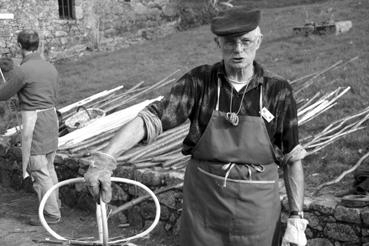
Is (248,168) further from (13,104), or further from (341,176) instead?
(13,104)

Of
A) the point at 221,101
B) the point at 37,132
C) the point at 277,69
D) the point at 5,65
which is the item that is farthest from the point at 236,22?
the point at 277,69

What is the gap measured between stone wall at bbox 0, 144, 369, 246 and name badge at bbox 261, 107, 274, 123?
74.7 inches

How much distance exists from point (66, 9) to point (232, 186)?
1224cm

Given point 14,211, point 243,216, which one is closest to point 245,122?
point 243,216

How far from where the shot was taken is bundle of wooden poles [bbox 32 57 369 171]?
5.80 meters

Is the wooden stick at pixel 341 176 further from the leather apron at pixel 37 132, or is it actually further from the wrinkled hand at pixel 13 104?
the wrinkled hand at pixel 13 104

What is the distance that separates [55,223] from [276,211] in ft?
11.4

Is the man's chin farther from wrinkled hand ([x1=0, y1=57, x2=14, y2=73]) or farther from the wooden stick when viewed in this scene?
wrinkled hand ([x1=0, y1=57, x2=14, y2=73])

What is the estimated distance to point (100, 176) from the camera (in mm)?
2303

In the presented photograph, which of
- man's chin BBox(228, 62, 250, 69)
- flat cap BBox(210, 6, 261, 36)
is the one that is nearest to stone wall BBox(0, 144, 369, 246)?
man's chin BBox(228, 62, 250, 69)

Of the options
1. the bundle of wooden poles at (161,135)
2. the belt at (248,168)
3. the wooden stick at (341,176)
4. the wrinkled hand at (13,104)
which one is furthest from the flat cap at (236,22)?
the wrinkled hand at (13,104)

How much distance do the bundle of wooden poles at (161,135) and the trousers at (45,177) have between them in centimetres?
69

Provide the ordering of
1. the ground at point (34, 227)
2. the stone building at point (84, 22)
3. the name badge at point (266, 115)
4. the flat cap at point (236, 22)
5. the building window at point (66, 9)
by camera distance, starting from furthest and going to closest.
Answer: the building window at point (66, 9), the stone building at point (84, 22), the ground at point (34, 227), the name badge at point (266, 115), the flat cap at point (236, 22)

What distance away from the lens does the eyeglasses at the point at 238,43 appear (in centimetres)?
258
